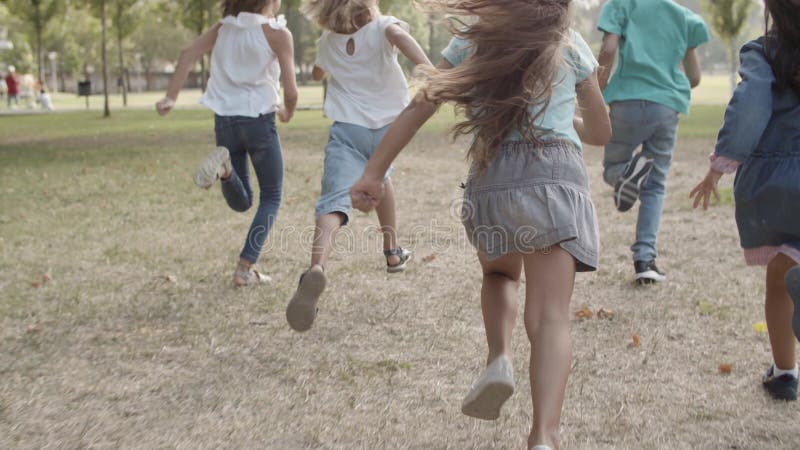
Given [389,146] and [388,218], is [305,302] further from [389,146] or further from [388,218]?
[388,218]

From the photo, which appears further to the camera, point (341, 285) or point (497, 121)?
point (341, 285)

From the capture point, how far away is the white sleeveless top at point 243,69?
5309 millimetres

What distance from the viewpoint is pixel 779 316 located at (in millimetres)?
3471

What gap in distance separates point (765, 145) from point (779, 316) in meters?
0.71

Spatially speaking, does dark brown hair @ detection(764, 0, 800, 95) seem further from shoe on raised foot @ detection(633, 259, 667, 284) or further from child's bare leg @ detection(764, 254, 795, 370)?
shoe on raised foot @ detection(633, 259, 667, 284)

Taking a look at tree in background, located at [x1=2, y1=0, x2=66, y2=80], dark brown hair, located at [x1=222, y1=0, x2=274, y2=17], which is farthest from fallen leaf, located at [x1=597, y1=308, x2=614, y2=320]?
tree in background, located at [x1=2, y1=0, x2=66, y2=80]

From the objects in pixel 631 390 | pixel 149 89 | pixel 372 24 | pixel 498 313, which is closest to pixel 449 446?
pixel 498 313

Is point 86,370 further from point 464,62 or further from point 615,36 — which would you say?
point 615,36

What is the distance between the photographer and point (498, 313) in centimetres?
315

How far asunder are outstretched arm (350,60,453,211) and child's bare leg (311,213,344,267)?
1.08 metres

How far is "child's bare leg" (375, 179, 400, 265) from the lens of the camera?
5207 millimetres

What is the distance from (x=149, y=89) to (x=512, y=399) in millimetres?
87597

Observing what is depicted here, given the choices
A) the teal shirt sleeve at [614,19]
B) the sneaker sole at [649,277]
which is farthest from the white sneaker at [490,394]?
the teal shirt sleeve at [614,19]

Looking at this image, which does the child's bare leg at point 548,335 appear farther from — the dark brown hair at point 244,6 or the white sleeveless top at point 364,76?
the dark brown hair at point 244,6
